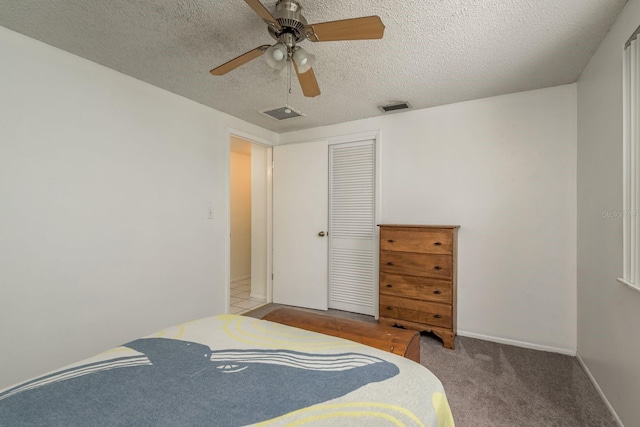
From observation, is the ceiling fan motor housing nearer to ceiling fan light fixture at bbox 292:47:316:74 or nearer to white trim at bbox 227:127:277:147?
ceiling fan light fixture at bbox 292:47:316:74

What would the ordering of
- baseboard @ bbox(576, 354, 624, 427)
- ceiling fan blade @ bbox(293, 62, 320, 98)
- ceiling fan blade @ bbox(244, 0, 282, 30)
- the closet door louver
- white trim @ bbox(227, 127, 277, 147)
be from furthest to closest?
the closet door louver → white trim @ bbox(227, 127, 277, 147) → ceiling fan blade @ bbox(293, 62, 320, 98) → baseboard @ bbox(576, 354, 624, 427) → ceiling fan blade @ bbox(244, 0, 282, 30)

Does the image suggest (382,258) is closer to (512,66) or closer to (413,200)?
(413,200)

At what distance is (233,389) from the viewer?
35.1 inches

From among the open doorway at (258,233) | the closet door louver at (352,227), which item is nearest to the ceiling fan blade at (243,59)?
the open doorway at (258,233)

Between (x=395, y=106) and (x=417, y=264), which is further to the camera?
(x=395, y=106)

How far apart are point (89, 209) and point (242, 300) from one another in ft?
7.61

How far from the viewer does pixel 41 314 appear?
5.89 feet

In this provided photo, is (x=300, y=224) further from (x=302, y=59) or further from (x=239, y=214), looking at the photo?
(x=302, y=59)

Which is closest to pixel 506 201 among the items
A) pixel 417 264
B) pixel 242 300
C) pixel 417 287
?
pixel 417 264

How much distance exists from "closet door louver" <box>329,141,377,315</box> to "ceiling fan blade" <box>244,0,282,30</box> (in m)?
2.13

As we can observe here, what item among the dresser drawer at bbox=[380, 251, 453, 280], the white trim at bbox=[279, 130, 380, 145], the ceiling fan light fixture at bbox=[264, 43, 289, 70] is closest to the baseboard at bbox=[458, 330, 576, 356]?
the dresser drawer at bbox=[380, 251, 453, 280]

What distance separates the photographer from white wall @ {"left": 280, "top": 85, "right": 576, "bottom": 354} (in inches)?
94.8

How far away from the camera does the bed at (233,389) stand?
2.51 feet

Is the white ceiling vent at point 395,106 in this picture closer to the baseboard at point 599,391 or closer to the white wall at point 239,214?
the baseboard at point 599,391
